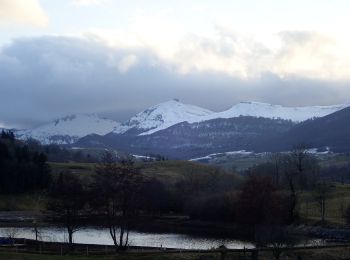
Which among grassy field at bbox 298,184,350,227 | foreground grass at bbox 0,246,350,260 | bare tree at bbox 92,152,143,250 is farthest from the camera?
grassy field at bbox 298,184,350,227

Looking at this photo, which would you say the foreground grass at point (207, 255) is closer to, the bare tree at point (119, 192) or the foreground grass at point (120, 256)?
the foreground grass at point (120, 256)

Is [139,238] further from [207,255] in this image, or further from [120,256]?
[207,255]

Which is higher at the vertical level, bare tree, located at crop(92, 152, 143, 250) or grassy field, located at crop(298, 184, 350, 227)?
bare tree, located at crop(92, 152, 143, 250)

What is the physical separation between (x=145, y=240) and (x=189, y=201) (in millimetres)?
61875

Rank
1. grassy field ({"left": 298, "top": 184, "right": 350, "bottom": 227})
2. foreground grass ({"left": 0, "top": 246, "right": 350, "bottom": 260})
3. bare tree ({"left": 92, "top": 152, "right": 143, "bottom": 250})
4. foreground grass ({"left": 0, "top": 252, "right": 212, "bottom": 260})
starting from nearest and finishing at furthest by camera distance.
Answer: foreground grass ({"left": 0, "top": 252, "right": 212, "bottom": 260}) < foreground grass ({"left": 0, "top": 246, "right": 350, "bottom": 260}) < bare tree ({"left": 92, "top": 152, "right": 143, "bottom": 250}) < grassy field ({"left": 298, "top": 184, "right": 350, "bottom": 227})

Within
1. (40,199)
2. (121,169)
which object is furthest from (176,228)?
(40,199)

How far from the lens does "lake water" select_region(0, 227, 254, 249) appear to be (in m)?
88.1

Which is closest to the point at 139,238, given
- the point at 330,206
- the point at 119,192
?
the point at 119,192

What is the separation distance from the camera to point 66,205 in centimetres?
7794

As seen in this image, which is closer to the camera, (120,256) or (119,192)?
(120,256)

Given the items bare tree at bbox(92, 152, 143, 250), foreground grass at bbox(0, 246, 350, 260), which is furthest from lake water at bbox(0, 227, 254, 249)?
foreground grass at bbox(0, 246, 350, 260)

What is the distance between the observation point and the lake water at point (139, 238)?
88062 mm

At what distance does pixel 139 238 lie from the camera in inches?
3836

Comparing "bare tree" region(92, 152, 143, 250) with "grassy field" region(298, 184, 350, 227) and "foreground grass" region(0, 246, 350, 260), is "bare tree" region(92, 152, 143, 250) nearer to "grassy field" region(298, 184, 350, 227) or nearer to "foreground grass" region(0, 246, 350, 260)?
"foreground grass" region(0, 246, 350, 260)
